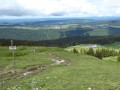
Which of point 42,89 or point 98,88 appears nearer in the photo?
point 98,88

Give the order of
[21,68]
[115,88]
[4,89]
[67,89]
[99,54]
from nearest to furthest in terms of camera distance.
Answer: [115,88]
[67,89]
[4,89]
[21,68]
[99,54]

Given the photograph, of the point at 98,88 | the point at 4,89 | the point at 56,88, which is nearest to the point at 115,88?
the point at 98,88

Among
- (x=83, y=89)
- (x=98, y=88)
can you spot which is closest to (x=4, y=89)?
(x=83, y=89)

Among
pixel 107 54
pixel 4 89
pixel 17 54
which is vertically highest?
pixel 4 89

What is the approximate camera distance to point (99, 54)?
99750 mm

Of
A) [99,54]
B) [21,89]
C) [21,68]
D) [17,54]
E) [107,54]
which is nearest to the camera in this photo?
[21,89]

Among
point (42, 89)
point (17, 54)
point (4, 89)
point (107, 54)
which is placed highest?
point (42, 89)

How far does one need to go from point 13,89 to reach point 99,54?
92853mm

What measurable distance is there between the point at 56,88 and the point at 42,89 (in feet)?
5.93

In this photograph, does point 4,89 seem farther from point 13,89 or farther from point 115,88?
point 115,88

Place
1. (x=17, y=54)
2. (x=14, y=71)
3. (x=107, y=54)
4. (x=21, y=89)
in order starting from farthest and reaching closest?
1. (x=107, y=54)
2. (x=17, y=54)
3. (x=14, y=71)
4. (x=21, y=89)

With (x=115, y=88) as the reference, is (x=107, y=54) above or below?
below

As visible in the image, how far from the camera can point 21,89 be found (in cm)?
1603

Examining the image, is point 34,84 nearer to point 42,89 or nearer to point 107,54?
point 42,89
